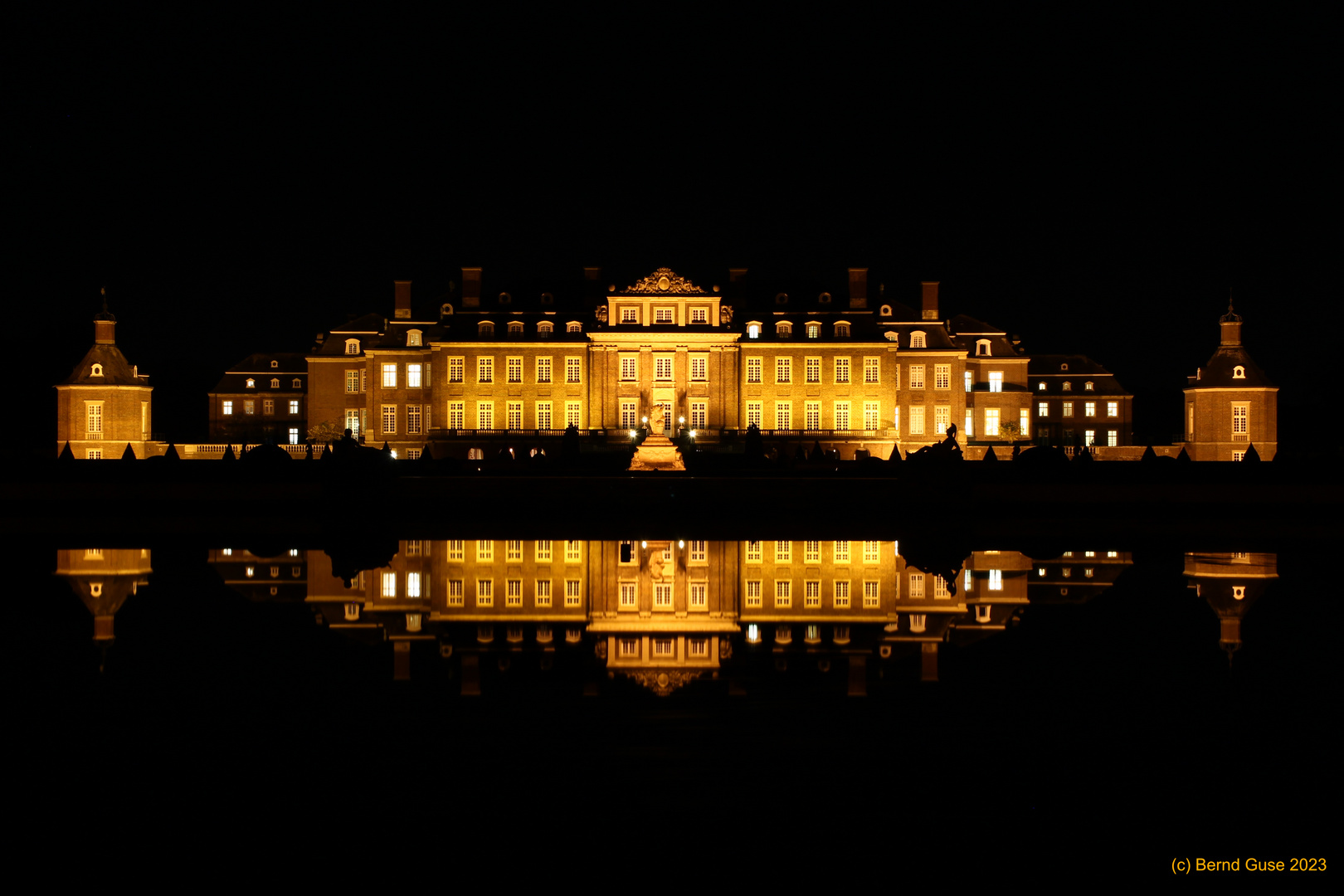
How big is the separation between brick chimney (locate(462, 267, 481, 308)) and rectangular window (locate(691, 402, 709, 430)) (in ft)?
35.9

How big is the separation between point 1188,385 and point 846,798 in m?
54.6

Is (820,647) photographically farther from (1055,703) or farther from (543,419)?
(543,419)

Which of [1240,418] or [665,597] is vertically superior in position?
[1240,418]

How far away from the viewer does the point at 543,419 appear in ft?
172

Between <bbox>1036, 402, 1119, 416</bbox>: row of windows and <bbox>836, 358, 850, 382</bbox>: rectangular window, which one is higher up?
<bbox>836, 358, 850, 382</bbox>: rectangular window

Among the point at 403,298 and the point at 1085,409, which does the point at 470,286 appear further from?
the point at 1085,409

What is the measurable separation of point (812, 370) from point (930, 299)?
266 inches

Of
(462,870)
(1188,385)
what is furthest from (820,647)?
(1188,385)

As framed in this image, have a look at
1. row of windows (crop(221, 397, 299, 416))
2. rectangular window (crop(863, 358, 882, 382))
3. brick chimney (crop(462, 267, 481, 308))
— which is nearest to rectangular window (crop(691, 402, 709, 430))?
rectangular window (crop(863, 358, 882, 382))

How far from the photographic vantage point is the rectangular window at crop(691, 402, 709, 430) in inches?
2060

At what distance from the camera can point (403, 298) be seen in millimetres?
54562

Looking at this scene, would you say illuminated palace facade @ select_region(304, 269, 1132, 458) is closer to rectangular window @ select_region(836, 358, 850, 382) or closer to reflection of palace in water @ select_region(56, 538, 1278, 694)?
rectangular window @ select_region(836, 358, 850, 382)

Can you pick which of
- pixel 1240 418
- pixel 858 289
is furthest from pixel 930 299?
pixel 1240 418

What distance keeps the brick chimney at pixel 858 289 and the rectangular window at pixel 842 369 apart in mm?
2791
